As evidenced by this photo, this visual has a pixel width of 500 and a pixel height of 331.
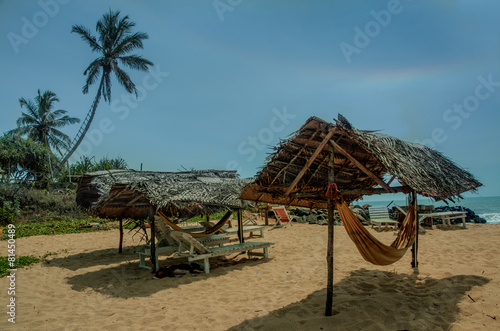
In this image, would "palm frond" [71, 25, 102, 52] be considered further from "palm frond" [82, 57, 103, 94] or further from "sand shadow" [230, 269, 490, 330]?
"sand shadow" [230, 269, 490, 330]

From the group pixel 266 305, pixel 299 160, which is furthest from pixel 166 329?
pixel 299 160

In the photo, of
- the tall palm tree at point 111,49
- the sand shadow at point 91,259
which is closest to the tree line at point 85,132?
the tall palm tree at point 111,49

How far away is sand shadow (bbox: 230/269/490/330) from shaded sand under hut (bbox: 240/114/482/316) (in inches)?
11.0

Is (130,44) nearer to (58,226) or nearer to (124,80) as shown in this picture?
(124,80)

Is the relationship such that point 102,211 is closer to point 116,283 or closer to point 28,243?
point 116,283

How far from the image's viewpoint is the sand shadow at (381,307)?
10.4 feet

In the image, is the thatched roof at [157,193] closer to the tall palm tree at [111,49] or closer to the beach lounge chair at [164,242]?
the beach lounge chair at [164,242]

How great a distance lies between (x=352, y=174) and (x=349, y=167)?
0.28 metres

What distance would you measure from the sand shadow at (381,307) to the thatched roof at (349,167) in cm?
126

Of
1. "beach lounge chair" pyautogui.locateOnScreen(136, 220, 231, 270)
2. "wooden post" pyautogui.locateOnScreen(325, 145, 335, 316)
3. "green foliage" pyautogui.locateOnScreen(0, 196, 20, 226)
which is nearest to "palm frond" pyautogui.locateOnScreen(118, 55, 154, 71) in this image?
"green foliage" pyautogui.locateOnScreen(0, 196, 20, 226)

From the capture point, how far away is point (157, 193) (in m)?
5.74

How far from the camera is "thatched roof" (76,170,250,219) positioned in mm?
5859

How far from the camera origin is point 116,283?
5352mm

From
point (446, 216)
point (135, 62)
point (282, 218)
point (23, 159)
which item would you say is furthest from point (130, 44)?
point (446, 216)
